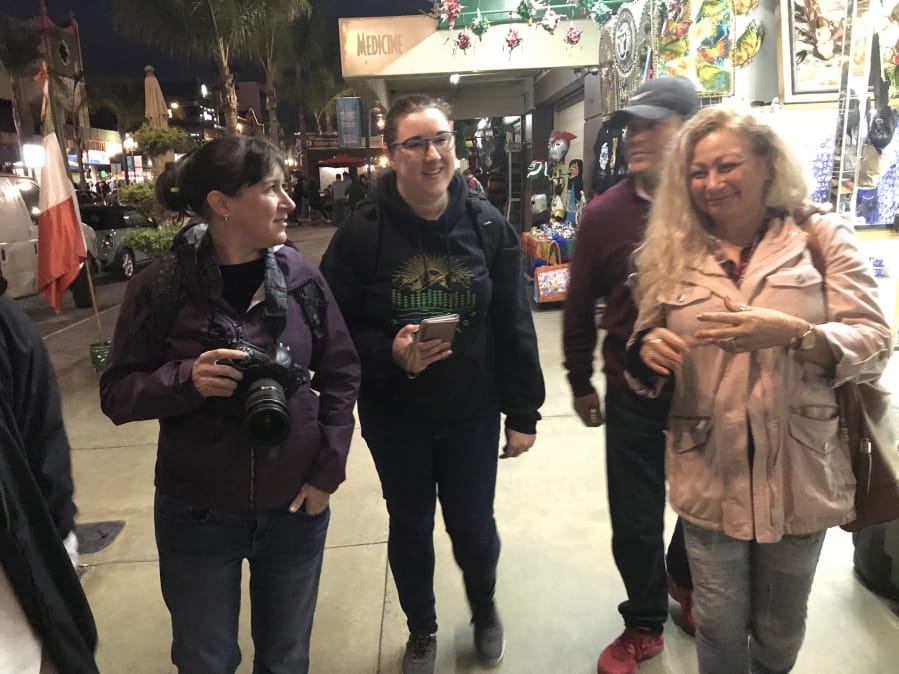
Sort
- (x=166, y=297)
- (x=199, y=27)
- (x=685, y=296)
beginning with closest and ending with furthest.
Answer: (x=166, y=297) → (x=685, y=296) → (x=199, y=27)

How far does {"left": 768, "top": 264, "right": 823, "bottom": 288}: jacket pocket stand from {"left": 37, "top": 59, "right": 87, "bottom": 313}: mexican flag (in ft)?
18.0

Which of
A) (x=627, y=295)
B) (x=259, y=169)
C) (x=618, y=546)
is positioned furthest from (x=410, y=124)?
(x=618, y=546)

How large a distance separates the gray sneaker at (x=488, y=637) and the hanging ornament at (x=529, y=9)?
6.31 meters

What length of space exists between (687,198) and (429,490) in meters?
1.21

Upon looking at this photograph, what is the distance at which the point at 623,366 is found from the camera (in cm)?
195

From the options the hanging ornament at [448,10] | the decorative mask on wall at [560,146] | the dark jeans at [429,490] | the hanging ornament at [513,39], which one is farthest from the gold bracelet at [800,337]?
the decorative mask on wall at [560,146]

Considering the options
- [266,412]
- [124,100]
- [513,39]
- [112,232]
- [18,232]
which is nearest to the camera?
[266,412]

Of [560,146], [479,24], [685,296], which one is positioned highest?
[479,24]

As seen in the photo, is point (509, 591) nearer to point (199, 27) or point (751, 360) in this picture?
point (751, 360)

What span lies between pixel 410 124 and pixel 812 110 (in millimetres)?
2901

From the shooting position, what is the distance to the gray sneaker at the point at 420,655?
2234mm

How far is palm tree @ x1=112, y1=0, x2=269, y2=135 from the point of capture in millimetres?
12203

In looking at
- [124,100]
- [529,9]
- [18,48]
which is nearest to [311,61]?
[18,48]

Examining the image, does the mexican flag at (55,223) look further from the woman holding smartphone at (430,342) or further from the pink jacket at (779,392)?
the pink jacket at (779,392)
